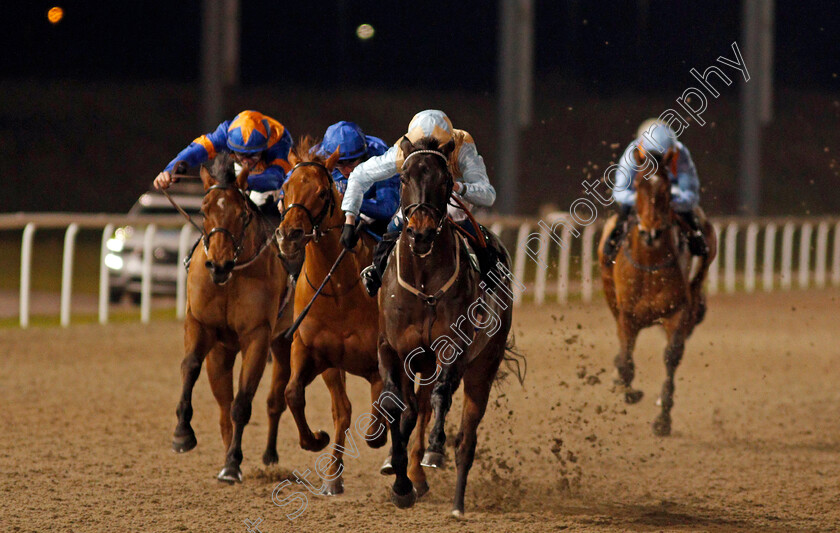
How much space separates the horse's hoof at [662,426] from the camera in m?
7.25

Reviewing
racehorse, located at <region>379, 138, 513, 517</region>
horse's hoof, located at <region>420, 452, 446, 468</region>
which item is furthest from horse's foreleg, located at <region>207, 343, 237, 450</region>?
horse's hoof, located at <region>420, 452, 446, 468</region>

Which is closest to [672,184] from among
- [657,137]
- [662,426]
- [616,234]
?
[657,137]

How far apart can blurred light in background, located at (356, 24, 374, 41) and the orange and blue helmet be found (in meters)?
28.7

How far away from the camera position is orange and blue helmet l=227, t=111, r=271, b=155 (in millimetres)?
5684

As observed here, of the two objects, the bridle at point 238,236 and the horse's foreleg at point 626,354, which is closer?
the bridle at point 238,236

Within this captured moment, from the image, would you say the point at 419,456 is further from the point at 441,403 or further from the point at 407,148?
the point at 407,148

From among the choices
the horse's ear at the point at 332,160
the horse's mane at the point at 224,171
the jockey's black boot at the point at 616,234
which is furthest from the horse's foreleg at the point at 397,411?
the jockey's black boot at the point at 616,234

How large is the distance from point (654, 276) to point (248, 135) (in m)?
3.24

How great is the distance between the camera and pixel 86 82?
3100 cm

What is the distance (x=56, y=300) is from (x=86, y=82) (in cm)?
1900

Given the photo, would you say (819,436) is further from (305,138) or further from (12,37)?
(12,37)

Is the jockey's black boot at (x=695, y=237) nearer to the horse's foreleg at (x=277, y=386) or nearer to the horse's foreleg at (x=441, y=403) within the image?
the horse's foreleg at (x=277, y=386)

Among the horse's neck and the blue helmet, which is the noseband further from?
the horse's neck

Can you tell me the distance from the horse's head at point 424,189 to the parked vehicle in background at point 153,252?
7440 millimetres
